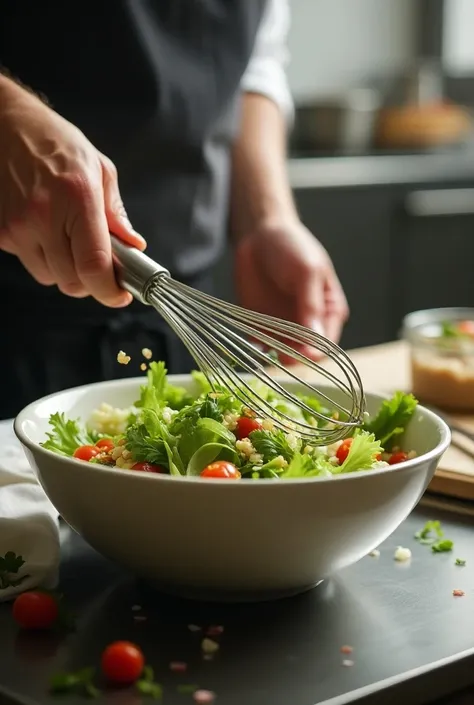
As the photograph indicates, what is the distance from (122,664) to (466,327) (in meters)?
0.92

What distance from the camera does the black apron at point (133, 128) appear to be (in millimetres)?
1222

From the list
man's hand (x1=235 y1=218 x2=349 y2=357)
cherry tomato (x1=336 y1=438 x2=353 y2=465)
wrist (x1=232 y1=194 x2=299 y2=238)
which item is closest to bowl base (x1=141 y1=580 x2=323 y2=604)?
cherry tomato (x1=336 y1=438 x2=353 y2=465)

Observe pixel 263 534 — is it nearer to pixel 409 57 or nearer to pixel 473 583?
pixel 473 583

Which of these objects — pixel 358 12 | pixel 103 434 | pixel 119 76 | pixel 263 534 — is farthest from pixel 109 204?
pixel 358 12

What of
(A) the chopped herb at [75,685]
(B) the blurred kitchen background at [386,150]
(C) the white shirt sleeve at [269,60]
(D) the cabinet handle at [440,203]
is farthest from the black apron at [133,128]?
(D) the cabinet handle at [440,203]

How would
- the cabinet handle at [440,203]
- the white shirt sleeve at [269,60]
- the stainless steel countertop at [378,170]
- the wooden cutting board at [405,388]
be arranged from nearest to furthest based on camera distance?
the wooden cutting board at [405,388] → the white shirt sleeve at [269,60] → the stainless steel countertop at [378,170] → the cabinet handle at [440,203]

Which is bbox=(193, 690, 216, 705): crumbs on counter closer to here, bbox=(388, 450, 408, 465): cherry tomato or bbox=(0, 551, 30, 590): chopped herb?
bbox=(0, 551, 30, 590): chopped herb

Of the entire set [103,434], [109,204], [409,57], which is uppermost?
[109,204]

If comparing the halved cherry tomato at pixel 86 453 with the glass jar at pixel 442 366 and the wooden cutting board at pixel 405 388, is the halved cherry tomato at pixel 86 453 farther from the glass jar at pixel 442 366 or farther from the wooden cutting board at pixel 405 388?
the glass jar at pixel 442 366

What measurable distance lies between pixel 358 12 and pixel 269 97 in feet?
6.65

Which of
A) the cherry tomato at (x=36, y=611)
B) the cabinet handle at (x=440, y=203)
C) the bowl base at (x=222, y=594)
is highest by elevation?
the cherry tomato at (x=36, y=611)

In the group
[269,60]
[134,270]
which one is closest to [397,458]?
[134,270]

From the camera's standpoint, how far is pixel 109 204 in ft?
2.78

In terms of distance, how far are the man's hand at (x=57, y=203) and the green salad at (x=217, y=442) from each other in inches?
3.9
